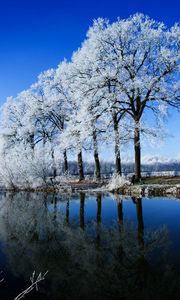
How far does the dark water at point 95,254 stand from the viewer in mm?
5746

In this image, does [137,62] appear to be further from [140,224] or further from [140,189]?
[140,224]

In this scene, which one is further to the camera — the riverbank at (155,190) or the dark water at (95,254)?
the riverbank at (155,190)

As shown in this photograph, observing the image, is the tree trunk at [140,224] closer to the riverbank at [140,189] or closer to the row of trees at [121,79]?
the riverbank at [140,189]

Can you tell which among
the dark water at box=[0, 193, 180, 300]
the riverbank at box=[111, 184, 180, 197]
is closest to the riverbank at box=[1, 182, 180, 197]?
the riverbank at box=[111, 184, 180, 197]

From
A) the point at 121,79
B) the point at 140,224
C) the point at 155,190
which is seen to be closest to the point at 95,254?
the point at 140,224

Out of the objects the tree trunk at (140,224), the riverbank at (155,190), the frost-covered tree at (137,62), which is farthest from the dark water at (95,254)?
the frost-covered tree at (137,62)

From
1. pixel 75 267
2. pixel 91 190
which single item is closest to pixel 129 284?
pixel 75 267

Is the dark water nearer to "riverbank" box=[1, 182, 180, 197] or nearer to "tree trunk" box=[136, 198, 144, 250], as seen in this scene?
"tree trunk" box=[136, 198, 144, 250]

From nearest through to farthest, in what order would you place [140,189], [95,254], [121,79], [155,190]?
[95,254] → [155,190] → [140,189] → [121,79]

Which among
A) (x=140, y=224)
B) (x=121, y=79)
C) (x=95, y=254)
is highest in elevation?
(x=121, y=79)

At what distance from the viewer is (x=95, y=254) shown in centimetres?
779

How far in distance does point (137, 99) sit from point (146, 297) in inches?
820

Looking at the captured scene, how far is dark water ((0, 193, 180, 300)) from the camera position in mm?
5746

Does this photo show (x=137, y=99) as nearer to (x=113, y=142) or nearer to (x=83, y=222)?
(x=113, y=142)
